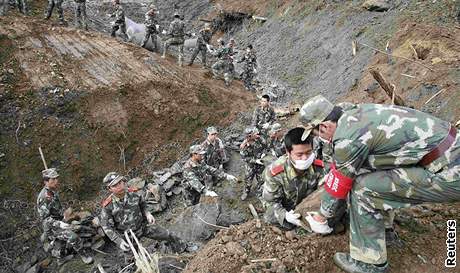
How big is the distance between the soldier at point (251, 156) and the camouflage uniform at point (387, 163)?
514 cm

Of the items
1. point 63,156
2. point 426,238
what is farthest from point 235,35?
point 426,238

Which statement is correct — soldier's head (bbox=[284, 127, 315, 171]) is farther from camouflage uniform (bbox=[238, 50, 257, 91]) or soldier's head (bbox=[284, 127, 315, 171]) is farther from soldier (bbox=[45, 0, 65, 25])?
soldier (bbox=[45, 0, 65, 25])

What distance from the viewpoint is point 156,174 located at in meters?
10.2

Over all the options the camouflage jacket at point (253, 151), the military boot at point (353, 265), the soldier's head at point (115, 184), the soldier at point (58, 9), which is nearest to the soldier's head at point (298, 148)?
the military boot at point (353, 265)

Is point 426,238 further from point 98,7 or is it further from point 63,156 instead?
point 98,7

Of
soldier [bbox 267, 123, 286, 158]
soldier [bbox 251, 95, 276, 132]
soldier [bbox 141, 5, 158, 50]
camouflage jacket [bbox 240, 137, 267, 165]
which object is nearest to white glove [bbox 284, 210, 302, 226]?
camouflage jacket [bbox 240, 137, 267, 165]

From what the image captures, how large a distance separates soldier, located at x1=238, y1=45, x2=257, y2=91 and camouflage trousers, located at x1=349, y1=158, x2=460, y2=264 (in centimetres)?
1079

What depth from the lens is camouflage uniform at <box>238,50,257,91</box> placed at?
1361 centimetres

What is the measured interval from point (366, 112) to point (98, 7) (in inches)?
704

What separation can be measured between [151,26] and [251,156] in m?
6.95

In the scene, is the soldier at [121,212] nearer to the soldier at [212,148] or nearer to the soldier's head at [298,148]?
Result: the soldier at [212,148]

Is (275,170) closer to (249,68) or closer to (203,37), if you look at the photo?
(203,37)

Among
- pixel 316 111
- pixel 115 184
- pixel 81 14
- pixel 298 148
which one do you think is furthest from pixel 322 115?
pixel 81 14

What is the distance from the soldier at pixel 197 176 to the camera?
293 inches
